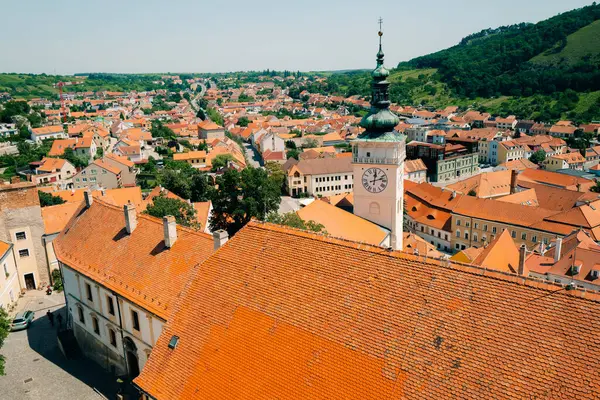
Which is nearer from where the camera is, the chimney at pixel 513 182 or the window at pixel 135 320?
the window at pixel 135 320

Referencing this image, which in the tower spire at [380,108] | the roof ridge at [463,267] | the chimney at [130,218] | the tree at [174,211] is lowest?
the tree at [174,211]

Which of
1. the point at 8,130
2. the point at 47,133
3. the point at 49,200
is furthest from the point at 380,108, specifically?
the point at 8,130

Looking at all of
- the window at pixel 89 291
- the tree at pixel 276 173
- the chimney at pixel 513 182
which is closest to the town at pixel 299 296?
the window at pixel 89 291

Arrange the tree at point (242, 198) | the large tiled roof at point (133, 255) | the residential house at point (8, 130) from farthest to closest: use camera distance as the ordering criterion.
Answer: the residential house at point (8, 130)
the tree at point (242, 198)
the large tiled roof at point (133, 255)

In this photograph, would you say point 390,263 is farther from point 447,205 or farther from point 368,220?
point 447,205

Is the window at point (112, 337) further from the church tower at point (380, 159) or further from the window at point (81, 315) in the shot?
the church tower at point (380, 159)

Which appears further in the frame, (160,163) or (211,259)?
(160,163)

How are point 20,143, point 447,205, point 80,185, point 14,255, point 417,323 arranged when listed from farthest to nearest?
1. point 20,143
2. point 80,185
3. point 447,205
4. point 14,255
5. point 417,323

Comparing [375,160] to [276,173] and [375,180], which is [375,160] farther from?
[276,173]

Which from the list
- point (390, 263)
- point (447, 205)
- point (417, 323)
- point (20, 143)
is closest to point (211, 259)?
point (390, 263)
